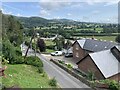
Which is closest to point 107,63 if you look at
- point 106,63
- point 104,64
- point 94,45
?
point 106,63

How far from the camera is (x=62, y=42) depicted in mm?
57906

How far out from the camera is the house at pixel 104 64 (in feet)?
72.8

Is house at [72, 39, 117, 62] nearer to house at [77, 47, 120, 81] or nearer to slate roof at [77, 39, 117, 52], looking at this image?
slate roof at [77, 39, 117, 52]

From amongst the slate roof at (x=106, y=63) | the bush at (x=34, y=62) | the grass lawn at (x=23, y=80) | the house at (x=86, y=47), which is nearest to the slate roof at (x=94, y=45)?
the house at (x=86, y=47)

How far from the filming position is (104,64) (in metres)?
23.5

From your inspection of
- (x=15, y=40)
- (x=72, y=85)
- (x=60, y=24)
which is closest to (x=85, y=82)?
(x=72, y=85)

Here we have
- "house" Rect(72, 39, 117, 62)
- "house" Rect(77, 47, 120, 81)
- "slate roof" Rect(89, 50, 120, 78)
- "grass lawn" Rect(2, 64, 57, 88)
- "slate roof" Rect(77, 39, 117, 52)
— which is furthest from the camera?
"house" Rect(72, 39, 117, 62)

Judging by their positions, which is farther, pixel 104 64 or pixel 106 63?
pixel 106 63

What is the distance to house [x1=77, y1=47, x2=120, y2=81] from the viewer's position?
22.2 m

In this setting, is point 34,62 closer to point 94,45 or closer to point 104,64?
point 104,64

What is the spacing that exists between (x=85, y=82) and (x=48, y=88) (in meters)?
5.01

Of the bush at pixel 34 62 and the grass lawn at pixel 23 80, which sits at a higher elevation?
the grass lawn at pixel 23 80

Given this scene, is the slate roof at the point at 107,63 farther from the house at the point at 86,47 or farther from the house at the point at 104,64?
the house at the point at 86,47

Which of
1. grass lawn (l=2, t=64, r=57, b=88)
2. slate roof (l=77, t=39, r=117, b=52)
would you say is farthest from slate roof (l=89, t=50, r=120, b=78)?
slate roof (l=77, t=39, r=117, b=52)
